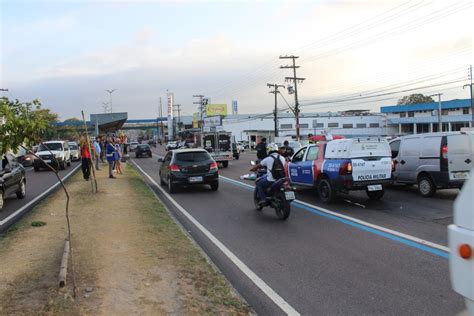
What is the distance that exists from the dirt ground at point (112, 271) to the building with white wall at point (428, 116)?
75.4 m

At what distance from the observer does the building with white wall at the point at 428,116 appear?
8019 centimetres

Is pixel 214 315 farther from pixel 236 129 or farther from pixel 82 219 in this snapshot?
pixel 236 129

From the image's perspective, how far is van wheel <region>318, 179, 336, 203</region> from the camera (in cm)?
1162

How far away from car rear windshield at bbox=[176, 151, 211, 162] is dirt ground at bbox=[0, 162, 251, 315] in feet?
17.6

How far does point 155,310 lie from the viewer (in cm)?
460

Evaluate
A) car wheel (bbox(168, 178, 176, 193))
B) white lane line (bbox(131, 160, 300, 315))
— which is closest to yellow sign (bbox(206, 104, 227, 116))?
car wheel (bbox(168, 178, 176, 193))

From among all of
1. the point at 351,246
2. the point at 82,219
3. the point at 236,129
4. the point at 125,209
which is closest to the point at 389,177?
the point at 351,246

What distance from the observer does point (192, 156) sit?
15.6m

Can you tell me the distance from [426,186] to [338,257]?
6.95m

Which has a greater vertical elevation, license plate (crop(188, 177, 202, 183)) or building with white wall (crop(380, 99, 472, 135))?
building with white wall (crop(380, 99, 472, 135))

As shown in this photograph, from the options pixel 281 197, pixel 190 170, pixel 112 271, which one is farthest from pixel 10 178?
pixel 112 271

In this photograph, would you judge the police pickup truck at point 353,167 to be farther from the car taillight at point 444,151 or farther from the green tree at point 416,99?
the green tree at point 416,99

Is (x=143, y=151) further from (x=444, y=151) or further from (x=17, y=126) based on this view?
(x=17, y=126)

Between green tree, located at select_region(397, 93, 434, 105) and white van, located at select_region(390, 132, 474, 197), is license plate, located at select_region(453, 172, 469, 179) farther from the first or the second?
green tree, located at select_region(397, 93, 434, 105)
